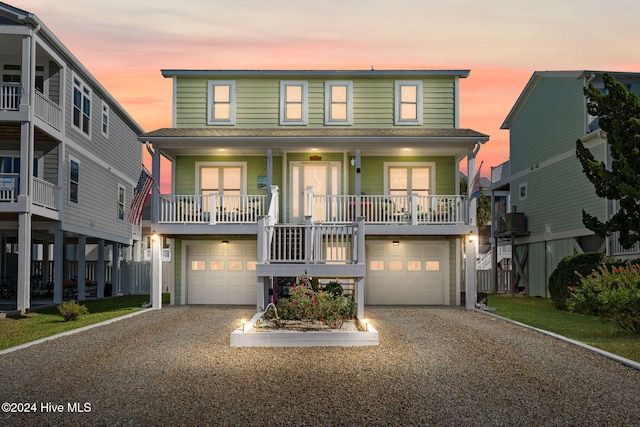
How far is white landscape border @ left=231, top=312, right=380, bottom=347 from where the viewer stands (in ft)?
42.4

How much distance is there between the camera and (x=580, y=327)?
17109mm

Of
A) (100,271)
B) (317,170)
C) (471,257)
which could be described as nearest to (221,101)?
(317,170)

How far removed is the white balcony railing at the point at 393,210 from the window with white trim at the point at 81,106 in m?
10.5

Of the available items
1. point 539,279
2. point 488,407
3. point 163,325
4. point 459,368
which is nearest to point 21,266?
point 163,325

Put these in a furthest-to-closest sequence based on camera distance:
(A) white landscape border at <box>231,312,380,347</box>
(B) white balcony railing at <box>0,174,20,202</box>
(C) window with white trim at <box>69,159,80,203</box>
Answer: (C) window with white trim at <box>69,159,80,203</box>, (B) white balcony railing at <box>0,174,20,202</box>, (A) white landscape border at <box>231,312,380,347</box>

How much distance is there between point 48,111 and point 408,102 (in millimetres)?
12642

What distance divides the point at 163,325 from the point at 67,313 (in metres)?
3.44

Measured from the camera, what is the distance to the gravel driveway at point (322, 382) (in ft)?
24.8

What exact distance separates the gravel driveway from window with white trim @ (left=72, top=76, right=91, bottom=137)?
14.3 m

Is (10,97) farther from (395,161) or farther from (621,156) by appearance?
(621,156)

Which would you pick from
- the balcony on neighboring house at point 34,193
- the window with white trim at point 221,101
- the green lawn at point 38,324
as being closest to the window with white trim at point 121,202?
the balcony on neighboring house at point 34,193

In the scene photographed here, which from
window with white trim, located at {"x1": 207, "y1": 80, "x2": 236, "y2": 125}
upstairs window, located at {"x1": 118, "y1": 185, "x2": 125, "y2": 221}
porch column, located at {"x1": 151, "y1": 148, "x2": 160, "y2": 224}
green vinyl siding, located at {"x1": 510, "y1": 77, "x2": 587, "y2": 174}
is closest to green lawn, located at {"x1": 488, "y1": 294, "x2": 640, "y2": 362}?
green vinyl siding, located at {"x1": 510, "y1": 77, "x2": 587, "y2": 174}

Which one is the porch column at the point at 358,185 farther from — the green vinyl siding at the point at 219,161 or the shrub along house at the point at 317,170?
the green vinyl siding at the point at 219,161

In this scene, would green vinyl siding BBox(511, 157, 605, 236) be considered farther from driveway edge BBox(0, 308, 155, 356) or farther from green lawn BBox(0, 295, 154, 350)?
green lawn BBox(0, 295, 154, 350)
